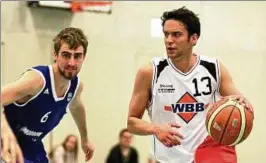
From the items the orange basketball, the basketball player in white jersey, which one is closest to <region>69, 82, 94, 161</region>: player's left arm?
the basketball player in white jersey

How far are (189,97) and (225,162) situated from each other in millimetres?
626

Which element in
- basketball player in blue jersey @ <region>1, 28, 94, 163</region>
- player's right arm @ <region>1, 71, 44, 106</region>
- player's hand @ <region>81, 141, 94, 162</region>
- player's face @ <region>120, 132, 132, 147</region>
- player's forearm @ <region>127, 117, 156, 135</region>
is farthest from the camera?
player's face @ <region>120, 132, 132, 147</region>

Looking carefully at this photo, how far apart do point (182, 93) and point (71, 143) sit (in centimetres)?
378

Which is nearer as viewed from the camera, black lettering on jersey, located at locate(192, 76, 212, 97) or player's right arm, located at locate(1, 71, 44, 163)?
player's right arm, located at locate(1, 71, 44, 163)

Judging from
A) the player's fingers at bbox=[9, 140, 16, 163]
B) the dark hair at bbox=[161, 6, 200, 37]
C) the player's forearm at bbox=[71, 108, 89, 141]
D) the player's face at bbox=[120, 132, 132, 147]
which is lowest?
the player's face at bbox=[120, 132, 132, 147]

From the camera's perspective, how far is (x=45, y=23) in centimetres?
955

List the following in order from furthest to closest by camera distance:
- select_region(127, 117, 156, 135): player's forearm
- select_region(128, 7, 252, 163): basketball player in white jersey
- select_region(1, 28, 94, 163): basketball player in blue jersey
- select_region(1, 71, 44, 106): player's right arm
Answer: select_region(128, 7, 252, 163): basketball player in white jersey < select_region(1, 28, 94, 163): basketball player in blue jersey < select_region(127, 117, 156, 135): player's forearm < select_region(1, 71, 44, 106): player's right arm

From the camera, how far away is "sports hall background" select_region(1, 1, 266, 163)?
9578mm

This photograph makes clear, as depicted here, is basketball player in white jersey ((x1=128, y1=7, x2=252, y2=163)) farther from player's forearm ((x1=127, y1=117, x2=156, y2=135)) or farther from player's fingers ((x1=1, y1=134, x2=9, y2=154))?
player's fingers ((x1=1, y1=134, x2=9, y2=154))

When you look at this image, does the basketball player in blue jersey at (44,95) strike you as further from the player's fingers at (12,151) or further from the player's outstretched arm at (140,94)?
the player's fingers at (12,151)

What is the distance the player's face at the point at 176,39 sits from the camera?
477cm

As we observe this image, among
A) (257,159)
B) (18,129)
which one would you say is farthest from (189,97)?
(257,159)

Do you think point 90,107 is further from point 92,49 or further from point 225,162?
point 225,162

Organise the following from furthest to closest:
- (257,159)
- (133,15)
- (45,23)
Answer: (133,15), (45,23), (257,159)
